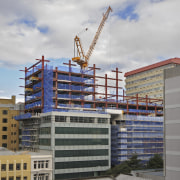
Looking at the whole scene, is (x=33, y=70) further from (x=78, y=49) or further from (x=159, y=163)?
(x=159, y=163)

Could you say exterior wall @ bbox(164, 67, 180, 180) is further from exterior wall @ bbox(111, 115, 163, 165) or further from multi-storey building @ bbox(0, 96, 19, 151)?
multi-storey building @ bbox(0, 96, 19, 151)

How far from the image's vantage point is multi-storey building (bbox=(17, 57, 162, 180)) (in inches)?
3703

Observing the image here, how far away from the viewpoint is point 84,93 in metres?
121

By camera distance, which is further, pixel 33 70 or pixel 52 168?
pixel 33 70

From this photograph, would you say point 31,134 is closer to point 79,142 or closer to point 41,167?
point 79,142

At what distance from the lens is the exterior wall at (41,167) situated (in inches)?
3455

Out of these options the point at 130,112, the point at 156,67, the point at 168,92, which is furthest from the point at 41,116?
the point at 156,67

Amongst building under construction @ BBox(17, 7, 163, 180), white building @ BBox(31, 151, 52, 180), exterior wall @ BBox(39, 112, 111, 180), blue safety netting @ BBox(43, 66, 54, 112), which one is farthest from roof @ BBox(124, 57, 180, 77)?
white building @ BBox(31, 151, 52, 180)

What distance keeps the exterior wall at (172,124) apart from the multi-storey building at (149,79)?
108 m

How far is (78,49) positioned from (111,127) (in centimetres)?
4308

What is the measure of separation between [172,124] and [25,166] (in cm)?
4638

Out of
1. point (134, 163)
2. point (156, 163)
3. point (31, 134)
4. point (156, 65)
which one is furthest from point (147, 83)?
point (31, 134)

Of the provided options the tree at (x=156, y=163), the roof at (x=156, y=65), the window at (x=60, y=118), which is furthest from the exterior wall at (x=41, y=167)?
the roof at (x=156, y=65)

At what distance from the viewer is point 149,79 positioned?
180 meters
